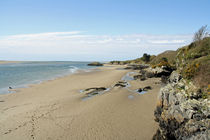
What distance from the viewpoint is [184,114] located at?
18.8 ft

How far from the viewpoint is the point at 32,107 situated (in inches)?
481

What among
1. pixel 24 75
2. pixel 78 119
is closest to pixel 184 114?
pixel 78 119

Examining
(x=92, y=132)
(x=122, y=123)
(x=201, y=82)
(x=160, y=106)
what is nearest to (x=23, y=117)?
(x=92, y=132)

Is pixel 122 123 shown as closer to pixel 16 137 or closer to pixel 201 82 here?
pixel 201 82

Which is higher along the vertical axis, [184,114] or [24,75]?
[184,114]

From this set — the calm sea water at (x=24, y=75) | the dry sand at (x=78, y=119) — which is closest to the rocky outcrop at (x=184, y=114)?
the dry sand at (x=78, y=119)

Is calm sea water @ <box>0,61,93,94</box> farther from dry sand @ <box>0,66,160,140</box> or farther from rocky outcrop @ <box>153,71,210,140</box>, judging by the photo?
rocky outcrop @ <box>153,71,210,140</box>

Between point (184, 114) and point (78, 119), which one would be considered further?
point (78, 119)

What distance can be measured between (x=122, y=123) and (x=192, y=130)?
466 centimetres

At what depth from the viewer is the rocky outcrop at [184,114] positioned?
501 cm

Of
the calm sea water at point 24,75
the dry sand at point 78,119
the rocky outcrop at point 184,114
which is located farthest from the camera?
the calm sea water at point 24,75

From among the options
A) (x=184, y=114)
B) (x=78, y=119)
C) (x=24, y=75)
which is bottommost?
(x=78, y=119)

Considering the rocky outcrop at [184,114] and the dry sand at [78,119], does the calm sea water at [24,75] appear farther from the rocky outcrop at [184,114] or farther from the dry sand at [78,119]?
the rocky outcrop at [184,114]

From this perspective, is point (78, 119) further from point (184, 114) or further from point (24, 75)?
point (24, 75)
